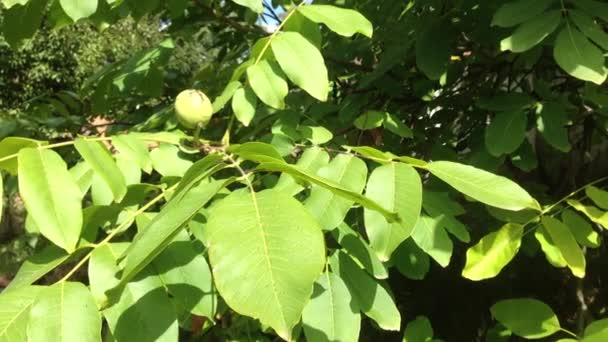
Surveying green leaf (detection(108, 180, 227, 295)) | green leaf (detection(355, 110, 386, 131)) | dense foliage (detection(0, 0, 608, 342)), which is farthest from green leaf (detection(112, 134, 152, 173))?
green leaf (detection(355, 110, 386, 131))

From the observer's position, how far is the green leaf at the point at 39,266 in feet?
2.60

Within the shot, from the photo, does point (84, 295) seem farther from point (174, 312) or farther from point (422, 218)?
point (422, 218)

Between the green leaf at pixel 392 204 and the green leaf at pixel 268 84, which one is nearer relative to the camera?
the green leaf at pixel 392 204

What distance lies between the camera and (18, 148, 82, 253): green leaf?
29.8 inches

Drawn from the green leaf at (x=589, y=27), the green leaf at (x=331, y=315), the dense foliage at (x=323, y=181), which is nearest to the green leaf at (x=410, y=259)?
the dense foliage at (x=323, y=181)

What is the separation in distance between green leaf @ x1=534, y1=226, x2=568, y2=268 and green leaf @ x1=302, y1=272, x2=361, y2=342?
46 centimetres

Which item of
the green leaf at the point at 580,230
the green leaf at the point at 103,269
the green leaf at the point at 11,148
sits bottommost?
the green leaf at the point at 580,230

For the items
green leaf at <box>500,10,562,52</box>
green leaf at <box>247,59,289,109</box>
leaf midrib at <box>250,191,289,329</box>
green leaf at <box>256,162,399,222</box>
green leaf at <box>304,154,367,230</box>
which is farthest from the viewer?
green leaf at <box>500,10,562,52</box>

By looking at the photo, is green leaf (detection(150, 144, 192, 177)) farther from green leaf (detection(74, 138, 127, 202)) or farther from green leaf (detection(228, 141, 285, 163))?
green leaf (detection(228, 141, 285, 163))

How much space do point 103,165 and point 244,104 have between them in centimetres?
33

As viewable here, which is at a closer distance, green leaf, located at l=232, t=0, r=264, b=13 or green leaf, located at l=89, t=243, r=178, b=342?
green leaf, located at l=89, t=243, r=178, b=342

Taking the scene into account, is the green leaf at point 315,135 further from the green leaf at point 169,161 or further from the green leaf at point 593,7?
the green leaf at point 593,7

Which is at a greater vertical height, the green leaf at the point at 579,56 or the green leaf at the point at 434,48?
the green leaf at the point at 579,56

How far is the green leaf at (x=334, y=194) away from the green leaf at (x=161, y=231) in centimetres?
25
